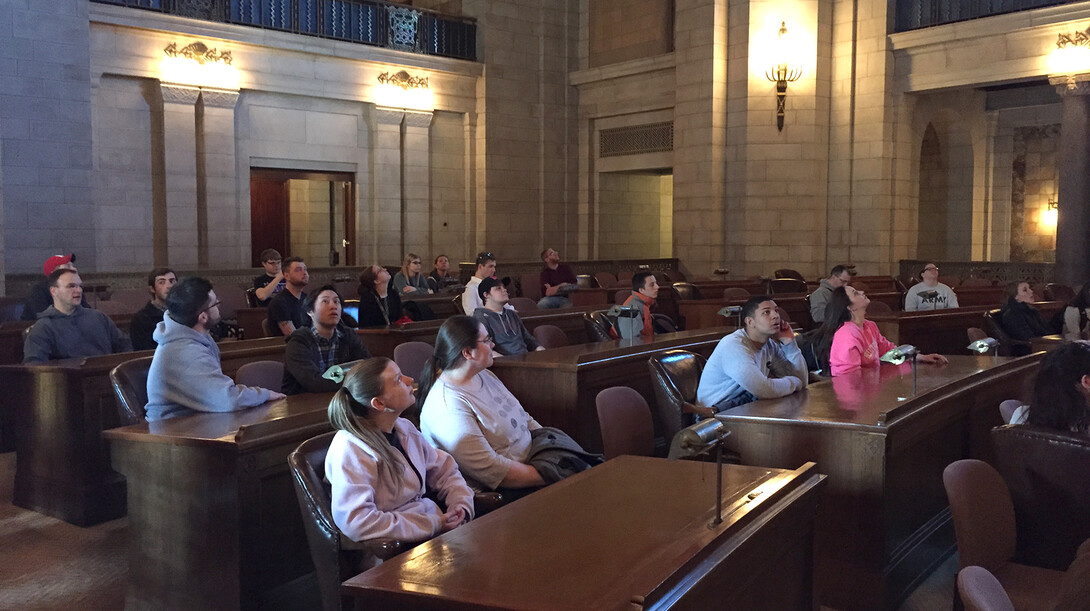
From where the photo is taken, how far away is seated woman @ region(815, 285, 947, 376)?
5500mm

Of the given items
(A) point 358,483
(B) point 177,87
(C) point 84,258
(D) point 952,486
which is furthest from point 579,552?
(B) point 177,87

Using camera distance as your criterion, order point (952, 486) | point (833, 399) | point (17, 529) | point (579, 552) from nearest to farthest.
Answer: point (579, 552) → point (952, 486) → point (833, 399) → point (17, 529)

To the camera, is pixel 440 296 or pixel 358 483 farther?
pixel 440 296

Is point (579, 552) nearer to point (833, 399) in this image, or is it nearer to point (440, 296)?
point (833, 399)

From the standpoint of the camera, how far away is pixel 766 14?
1339 centimetres

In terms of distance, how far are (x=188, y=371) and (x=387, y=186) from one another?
10900mm

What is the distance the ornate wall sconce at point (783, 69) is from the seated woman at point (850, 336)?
8234 millimetres

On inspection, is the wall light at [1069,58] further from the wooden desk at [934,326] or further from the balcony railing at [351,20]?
the balcony railing at [351,20]

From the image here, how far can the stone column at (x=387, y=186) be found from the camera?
1450 cm

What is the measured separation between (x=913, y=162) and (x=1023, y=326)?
631cm

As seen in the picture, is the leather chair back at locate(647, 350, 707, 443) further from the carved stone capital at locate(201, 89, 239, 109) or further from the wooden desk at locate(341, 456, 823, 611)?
the carved stone capital at locate(201, 89, 239, 109)

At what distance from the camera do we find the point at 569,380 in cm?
526

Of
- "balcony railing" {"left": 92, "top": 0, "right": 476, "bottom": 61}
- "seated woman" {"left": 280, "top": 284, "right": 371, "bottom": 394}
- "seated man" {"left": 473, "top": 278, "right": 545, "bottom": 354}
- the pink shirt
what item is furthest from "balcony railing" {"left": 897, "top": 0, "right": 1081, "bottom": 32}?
"seated woman" {"left": 280, "top": 284, "right": 371, "bottom": 394}

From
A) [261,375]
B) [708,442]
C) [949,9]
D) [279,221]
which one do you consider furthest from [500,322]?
[279,221]
